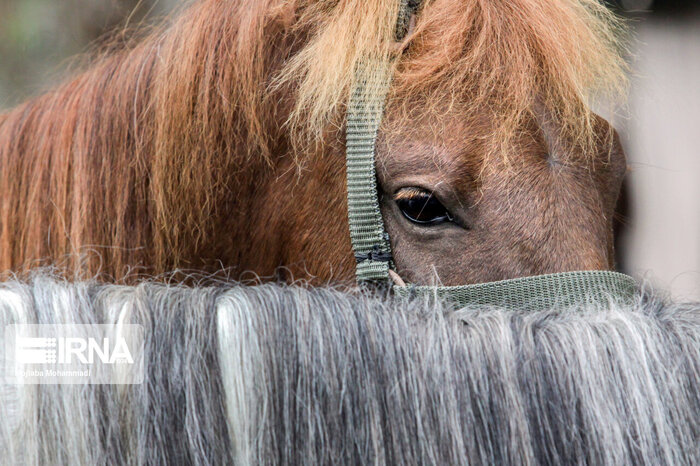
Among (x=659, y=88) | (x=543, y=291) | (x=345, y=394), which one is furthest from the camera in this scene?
(x=659, y=88)

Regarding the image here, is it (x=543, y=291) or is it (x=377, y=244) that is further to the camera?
(x=377, y=244)

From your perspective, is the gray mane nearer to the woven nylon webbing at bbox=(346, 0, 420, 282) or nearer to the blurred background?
the woven nylon webbing at bbox=(346, 0, 420, 282)

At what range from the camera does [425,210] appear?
115cm

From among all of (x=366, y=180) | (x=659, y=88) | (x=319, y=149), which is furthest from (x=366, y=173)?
(x=659, y=88)

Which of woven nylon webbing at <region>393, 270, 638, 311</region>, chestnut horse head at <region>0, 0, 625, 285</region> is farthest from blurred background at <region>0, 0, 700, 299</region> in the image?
woven nylon webbing at <region>393, 270, 638, 311</region>

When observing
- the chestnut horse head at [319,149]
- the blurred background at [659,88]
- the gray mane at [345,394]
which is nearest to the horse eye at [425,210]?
the chestnut horse head at [319,149]

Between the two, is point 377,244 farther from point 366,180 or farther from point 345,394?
point 345,394

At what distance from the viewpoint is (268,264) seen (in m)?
1.32

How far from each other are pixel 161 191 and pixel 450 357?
778 mm

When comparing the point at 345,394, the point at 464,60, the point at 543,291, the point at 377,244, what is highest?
the point at 464,60

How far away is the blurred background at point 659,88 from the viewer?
2785mm

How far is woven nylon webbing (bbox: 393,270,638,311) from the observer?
3.39ft

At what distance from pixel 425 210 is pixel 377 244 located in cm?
11

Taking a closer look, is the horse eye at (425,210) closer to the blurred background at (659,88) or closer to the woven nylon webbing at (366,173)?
the woven nylon webbing at (366,173)
